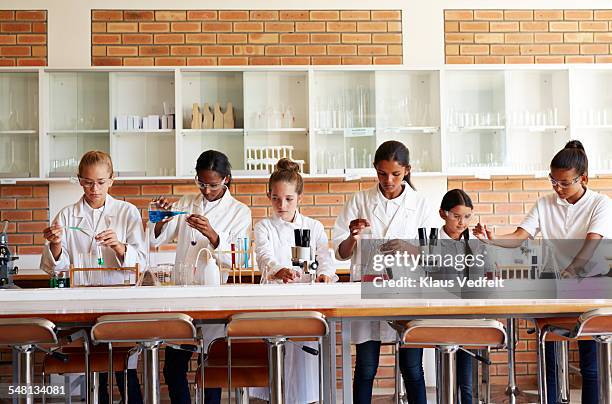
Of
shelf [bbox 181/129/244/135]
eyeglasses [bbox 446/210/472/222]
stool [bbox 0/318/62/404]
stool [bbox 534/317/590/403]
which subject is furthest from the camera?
shelf [bbox 181/129/244/135]

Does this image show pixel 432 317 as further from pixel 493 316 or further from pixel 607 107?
pixel 607 107

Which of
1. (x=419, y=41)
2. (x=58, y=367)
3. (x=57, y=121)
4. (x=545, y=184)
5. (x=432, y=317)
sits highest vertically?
(x=419, y=41)

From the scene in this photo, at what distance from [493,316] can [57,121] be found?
3620 mm

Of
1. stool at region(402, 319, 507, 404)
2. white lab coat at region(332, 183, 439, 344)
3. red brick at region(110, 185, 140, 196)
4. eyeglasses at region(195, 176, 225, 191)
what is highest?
red brick at region(110, 185, 140, 196)

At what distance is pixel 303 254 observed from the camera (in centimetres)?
389

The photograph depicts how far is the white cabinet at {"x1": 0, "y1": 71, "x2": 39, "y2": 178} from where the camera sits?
561cm

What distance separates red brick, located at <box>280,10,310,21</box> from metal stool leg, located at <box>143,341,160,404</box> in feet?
11.1

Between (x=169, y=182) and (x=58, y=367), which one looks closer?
(x=58, y=367)

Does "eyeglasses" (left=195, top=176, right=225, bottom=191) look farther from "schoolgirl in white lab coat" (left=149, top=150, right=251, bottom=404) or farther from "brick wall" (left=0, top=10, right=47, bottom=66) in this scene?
"brick wall" (left=0, top=10, right=47, bottom=66)

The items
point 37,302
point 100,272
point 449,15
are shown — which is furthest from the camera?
point 449,15

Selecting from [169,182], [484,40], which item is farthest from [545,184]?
[169,182]

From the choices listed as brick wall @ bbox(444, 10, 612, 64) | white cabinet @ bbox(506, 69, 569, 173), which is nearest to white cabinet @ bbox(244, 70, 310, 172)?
brick wall @ bbox(444, 10, 612, 64)

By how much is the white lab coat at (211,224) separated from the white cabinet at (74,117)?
1.55m

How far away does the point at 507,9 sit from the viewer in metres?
6.04
